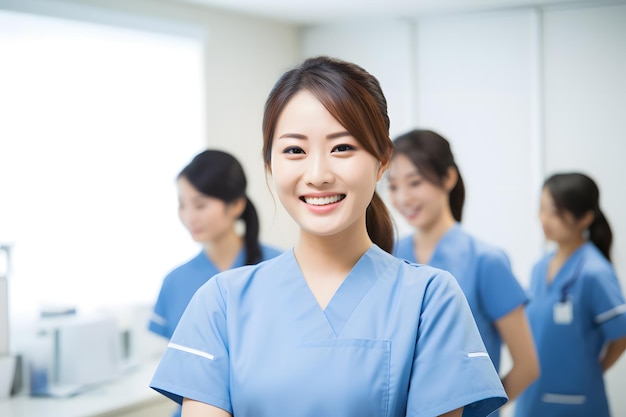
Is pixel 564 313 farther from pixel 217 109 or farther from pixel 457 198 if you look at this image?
pixel 217 109

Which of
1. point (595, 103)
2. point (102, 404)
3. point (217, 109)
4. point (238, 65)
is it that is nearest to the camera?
point (102, 404)

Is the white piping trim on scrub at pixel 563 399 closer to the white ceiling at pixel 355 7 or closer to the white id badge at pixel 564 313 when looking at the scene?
the white id badge at pixel 564 313

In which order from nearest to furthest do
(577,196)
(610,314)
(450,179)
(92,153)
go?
(450,179) < (610,314) < (577,196) < (92,153)

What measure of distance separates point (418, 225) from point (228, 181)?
568 millimetres

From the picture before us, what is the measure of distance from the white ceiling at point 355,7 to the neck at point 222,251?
1541 mm

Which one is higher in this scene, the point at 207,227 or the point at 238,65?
the point at 238,65

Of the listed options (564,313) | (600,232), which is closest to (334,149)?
(564,313)

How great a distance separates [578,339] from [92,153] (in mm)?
1968

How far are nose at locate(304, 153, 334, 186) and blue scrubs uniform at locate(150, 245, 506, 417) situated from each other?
17 centimetres

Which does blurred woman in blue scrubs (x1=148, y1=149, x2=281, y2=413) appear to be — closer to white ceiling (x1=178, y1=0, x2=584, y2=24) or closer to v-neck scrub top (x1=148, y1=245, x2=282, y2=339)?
v-neck scrub top (x1=148, y1=245, x2=282, y2=339)

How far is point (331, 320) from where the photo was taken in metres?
1.14

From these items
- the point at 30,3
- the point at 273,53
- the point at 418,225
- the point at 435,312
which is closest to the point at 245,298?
the point at 435,312

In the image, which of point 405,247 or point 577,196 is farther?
point 577,196

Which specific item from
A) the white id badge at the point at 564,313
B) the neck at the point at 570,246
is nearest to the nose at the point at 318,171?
the white id badge at the point at 564,313
